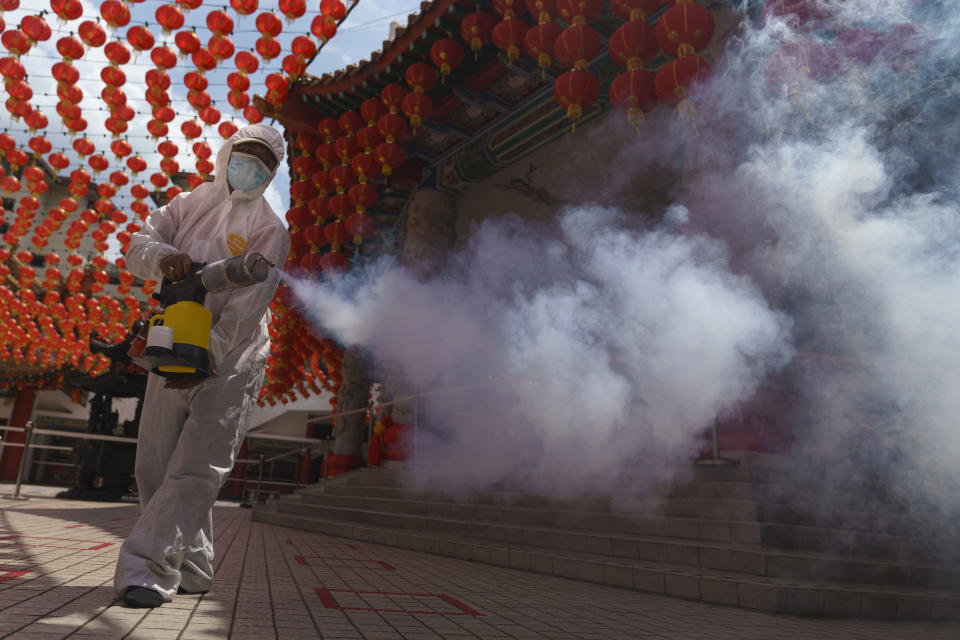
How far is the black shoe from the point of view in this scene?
2.04 meters

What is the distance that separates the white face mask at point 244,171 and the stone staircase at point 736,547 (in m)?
2.79

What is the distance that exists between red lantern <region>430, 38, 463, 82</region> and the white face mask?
559 centimetres

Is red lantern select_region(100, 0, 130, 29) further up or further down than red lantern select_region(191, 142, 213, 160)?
further up

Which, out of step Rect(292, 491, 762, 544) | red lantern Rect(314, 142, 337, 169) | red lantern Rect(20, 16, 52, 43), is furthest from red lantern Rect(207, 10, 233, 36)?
step Rect(292, 491, 762, 544)

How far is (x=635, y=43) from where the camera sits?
213 inches

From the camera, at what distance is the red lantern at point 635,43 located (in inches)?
212

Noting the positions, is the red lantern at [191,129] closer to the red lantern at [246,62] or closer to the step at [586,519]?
the red lantern at [246,62]

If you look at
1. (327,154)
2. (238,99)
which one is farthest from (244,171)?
(327,154)

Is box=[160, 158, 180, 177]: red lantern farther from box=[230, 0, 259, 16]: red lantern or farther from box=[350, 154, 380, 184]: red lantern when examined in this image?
box=[230, 0, 259, 16]: red lantern

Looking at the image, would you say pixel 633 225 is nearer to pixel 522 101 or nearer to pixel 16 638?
pixel 522 101

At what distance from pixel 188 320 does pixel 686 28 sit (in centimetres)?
452

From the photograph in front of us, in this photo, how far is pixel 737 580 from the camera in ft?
10.1

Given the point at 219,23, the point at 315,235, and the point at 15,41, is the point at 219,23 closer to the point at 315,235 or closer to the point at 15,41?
the point at 15,41

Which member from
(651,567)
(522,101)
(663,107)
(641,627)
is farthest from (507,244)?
(641,627)
